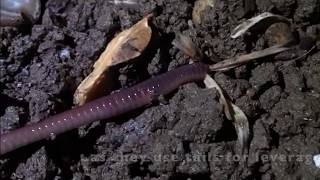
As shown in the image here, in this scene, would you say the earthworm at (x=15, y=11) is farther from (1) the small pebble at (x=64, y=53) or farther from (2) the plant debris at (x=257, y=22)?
(2) the plant debris at (x=257, y=22)

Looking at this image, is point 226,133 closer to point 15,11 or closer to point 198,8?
point 198,8

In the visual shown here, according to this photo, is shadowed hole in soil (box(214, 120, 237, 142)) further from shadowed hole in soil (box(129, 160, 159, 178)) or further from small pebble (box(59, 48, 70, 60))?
small pebble (box(59, 48, 70, 60))

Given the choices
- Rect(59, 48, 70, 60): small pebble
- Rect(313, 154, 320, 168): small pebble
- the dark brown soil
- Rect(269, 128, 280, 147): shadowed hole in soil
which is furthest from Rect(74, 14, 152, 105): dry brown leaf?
Rect(313, 154, 320, 168): small pebble

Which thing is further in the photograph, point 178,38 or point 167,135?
point 178,38

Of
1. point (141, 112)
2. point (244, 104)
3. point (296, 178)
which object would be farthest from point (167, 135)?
point (296, 178)

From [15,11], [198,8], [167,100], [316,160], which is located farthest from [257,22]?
[15,11]

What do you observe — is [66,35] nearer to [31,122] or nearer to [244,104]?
[31,122]
